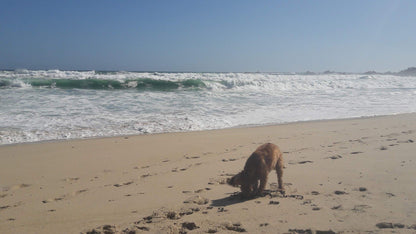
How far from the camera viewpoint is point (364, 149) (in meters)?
6.98

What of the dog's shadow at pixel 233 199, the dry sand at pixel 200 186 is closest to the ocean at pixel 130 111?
the dry sand at pixel 200 186

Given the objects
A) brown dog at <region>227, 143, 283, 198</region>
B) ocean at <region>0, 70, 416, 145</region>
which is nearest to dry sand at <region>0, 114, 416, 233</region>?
brown dog at <region>227, 143, 283, 198</region>

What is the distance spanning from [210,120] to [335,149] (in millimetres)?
5104

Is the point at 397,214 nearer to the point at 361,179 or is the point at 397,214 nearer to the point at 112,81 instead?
the point at 361,179

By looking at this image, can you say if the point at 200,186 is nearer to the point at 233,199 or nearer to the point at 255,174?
the point at 233,199

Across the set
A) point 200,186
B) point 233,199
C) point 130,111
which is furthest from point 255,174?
point 130,111

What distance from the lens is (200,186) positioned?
4941 mm

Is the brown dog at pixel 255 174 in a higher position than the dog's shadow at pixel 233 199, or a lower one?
higher

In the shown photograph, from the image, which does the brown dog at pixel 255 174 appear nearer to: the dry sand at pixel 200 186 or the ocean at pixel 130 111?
the dry sand at pixel 200 186

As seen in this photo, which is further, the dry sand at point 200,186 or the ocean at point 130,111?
the ocean at point 130,111

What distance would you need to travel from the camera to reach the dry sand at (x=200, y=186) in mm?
3549

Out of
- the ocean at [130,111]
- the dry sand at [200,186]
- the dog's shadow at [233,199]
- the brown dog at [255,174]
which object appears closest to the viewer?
the dry sand at [200,186]

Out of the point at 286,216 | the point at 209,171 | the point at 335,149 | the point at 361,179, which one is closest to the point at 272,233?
the point at 286,216

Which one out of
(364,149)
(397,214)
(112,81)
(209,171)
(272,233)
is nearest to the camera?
(272,233)
